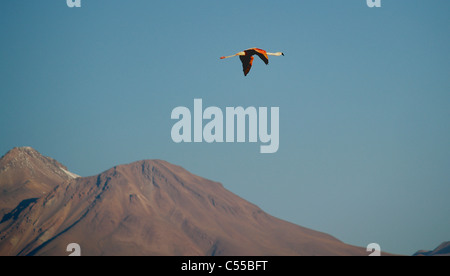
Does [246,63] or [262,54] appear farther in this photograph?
[246,63]

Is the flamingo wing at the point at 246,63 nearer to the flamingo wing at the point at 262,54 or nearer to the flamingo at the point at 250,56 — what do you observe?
the flamingo at the point at 250,56

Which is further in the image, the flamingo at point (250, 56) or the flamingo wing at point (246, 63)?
the flamingo wing at point (246, 63)

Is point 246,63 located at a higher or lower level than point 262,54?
lower

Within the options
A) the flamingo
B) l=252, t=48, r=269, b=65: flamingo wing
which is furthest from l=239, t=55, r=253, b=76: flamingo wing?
l=252, t=48, r=269, b=65: flamingo wing

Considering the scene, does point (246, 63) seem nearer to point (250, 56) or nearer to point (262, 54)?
point (250, 56)

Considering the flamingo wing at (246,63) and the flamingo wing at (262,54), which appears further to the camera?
the flamingo wing at (246,63)

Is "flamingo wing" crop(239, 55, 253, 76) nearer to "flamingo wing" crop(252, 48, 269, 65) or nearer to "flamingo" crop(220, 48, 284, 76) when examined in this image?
"flamingo" crop(220, 48, 284, 76)

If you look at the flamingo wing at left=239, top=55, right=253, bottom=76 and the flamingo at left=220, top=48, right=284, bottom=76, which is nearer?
the flamingo at left=220, top=48, right=284, bottom=76

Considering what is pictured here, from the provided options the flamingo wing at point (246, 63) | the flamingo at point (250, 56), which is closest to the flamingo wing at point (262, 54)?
the flamingo at point (250, 56)

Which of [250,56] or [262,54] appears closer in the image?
[262,54]

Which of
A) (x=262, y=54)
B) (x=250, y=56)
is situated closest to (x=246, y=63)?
(x=250, y=56)
